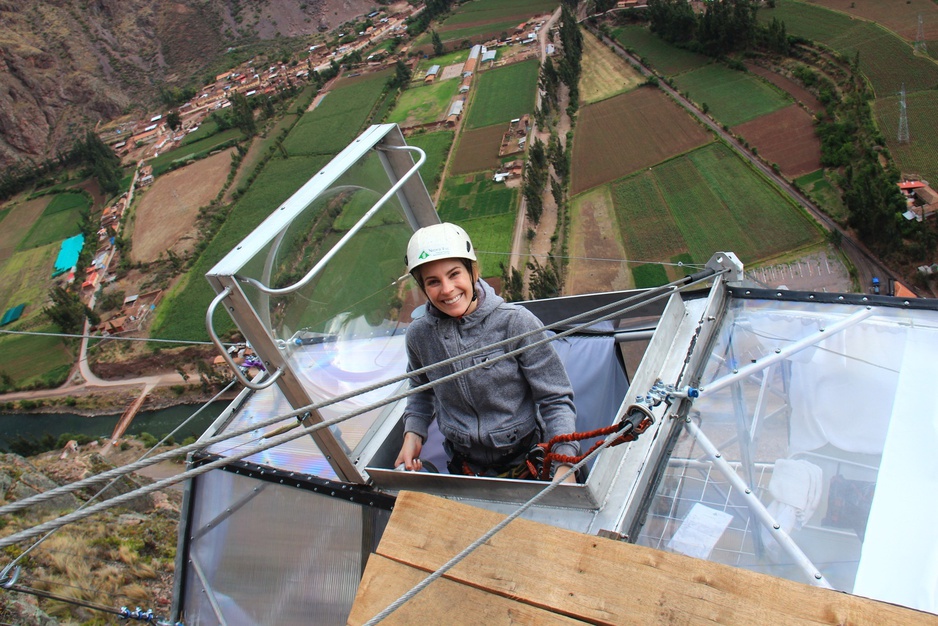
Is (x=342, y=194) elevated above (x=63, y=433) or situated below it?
above

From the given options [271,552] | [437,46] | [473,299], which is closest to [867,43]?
[437,46]

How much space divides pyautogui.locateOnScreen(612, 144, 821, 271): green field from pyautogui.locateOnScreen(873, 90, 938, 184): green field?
18.3ft


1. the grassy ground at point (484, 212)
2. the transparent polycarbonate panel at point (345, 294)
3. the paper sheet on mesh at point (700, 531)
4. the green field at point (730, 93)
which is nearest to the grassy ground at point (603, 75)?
the green field at point (730, 93)

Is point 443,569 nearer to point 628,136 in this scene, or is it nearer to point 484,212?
point 484,212

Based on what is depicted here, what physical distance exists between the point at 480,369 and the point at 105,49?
9506cm

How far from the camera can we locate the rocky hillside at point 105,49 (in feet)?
227

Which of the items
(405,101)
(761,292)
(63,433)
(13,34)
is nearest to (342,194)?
(761,292)

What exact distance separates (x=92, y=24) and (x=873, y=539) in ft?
330

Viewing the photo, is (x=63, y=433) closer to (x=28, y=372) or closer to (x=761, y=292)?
(x=28, y=372)

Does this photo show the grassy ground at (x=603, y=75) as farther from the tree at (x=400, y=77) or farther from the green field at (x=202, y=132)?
the green field at (x=202, y=132)

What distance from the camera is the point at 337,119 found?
178ft

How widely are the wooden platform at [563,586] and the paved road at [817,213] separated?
88.0 ft

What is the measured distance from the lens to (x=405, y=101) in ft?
173

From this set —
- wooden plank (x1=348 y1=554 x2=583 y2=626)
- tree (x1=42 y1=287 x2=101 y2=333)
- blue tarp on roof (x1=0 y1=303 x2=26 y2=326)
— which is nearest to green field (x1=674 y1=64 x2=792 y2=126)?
wooden plank (x1=348 y1=554 x2=583 y2=626)
